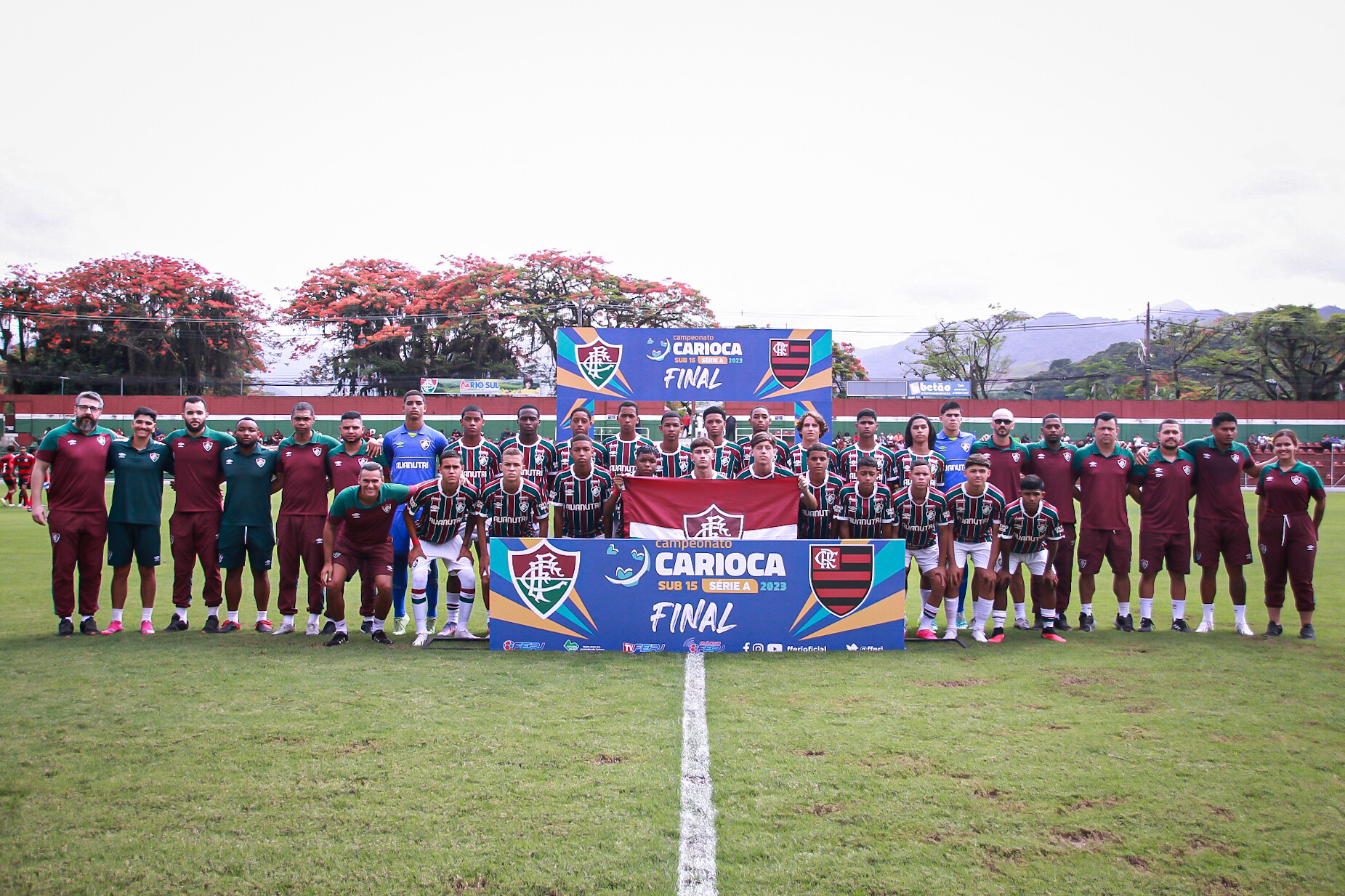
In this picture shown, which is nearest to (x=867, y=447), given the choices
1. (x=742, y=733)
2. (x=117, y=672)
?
(x=742, y=733)

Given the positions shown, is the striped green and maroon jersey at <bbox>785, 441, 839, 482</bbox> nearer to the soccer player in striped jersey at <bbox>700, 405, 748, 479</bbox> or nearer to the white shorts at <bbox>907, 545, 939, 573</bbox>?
the soccer player in striped jersey at <bbox>700, 405, 748, 479</bbox>

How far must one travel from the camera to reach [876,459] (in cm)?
870

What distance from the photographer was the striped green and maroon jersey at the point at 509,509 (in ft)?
26.5

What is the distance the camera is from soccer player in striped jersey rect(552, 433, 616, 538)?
8453mm

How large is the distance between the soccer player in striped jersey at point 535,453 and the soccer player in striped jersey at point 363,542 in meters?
1.21

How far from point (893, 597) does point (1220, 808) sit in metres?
3.47

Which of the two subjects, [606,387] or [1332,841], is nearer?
[1332,841]

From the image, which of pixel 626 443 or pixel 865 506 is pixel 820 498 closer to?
pixel 865 506

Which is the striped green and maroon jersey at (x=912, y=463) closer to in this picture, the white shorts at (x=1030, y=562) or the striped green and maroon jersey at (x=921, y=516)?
the striped green and maroon jersey at (x=921, y=516)

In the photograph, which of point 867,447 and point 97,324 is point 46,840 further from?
point 97,324

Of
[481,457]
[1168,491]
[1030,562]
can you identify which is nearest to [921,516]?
[1030,562]

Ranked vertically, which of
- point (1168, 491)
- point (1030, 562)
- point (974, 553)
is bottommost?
point (1030, 562)

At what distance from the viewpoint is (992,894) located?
3.44 meters

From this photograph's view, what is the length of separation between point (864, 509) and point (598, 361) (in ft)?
12.0
